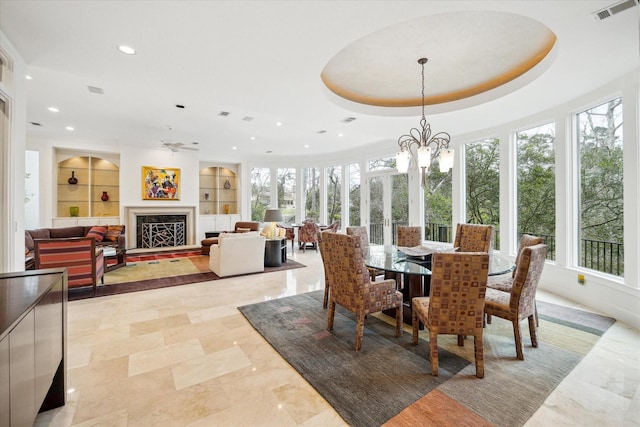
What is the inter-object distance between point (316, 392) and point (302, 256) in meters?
5.34

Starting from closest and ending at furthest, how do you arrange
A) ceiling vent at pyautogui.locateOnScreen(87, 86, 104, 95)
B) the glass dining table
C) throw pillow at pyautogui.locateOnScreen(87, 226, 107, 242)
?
1. the glass dining table
2. ceiling vent at pyautogui.locateOnScreen(87, 86, 104, 95)
3. throw pillow at pyautogui.locateOnScreen(87, 226, 107, 242)

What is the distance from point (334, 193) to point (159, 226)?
17.2ft

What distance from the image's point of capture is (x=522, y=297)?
237 cm

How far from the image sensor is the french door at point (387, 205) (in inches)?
273

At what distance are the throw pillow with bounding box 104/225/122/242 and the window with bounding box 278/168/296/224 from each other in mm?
4615

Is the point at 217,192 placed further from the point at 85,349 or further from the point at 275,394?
the point at 275,394

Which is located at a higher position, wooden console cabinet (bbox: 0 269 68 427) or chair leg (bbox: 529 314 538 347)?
wooden console cabinet (bbox: 0 269 68 427)

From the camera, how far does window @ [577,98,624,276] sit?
11.6 feet

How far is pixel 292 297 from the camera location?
4062mm

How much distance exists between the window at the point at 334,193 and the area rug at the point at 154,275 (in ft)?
9.08

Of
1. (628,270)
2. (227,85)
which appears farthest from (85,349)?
(628,270)

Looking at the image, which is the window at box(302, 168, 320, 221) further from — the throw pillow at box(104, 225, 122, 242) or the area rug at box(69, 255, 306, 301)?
the throw pillow at box(104, 225, 122, 242)

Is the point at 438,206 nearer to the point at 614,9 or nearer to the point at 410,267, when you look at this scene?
the point at 410,267

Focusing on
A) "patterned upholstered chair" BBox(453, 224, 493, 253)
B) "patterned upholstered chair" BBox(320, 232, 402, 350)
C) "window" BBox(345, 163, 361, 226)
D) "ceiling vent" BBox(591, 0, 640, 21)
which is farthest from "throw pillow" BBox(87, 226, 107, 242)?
"ceiling vent" BBox(591, 0, 640, 21)
